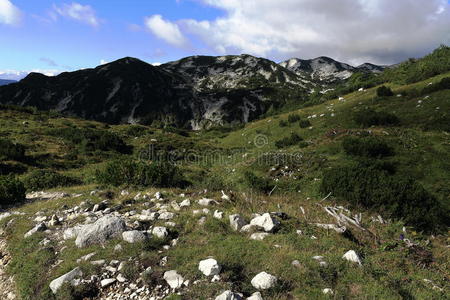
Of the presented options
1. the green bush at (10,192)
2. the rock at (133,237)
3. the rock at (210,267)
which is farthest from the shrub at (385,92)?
the green bush at (10,192)

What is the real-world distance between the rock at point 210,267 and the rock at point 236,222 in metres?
2.07

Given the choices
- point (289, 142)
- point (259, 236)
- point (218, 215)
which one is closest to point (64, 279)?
point (218, 215)

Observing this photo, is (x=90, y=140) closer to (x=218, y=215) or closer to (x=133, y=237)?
(x=218, y=215)

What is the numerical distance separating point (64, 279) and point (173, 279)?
7.60 ft

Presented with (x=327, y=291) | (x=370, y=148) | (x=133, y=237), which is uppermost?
(x=370, y=148)

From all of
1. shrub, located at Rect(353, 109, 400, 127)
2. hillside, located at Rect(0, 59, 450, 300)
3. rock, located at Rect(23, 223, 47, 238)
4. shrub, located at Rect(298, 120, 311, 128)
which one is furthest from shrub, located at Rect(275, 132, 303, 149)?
rock, located at Rect(23, 223, 47, 238)

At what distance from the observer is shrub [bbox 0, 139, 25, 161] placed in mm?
20281

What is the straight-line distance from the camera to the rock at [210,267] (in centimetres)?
523

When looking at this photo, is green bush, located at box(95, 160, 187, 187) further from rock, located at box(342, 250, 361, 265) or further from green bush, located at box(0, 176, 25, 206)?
rock, located at box(342, 250, 361, 265)

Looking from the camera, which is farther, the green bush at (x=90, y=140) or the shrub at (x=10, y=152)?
the green bush at (x=90, y=140)

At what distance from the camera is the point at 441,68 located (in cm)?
A: 3123

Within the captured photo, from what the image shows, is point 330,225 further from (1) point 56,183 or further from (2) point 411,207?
(1) point 56,183

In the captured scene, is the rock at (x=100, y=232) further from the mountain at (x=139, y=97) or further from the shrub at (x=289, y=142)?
the mountain at (x=139, y=97)

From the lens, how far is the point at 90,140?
29.8 metres
